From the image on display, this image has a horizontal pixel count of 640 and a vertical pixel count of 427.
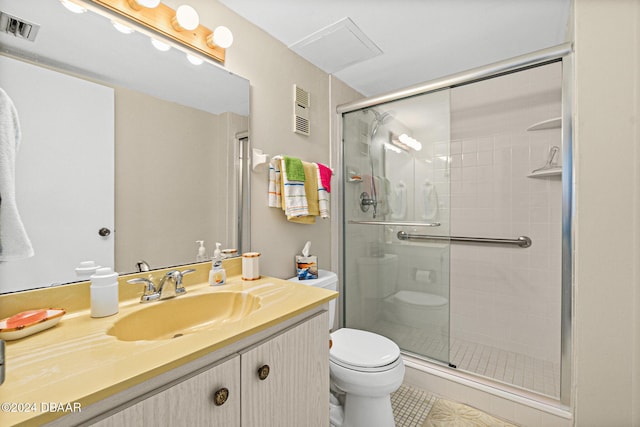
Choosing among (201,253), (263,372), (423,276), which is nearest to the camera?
(263,372)

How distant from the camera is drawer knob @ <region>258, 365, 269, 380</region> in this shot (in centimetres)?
78

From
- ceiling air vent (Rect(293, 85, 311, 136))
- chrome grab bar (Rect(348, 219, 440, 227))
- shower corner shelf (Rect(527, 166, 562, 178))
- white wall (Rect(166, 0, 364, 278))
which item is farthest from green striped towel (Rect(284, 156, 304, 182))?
shower corner shelf (Rect(527, 166, 562, 178))

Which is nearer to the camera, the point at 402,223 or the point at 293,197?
the point at 293,197

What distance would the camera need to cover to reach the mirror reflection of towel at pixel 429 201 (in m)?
1.83

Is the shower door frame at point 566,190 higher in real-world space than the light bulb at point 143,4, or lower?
lower

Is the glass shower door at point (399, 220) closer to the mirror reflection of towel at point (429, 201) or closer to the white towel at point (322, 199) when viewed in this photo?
the mirror reflection of towel at point (429, 201)

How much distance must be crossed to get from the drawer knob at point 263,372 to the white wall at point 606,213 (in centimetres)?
134

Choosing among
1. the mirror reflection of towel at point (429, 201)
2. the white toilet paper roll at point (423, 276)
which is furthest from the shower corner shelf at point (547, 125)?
the white toilet paper roll at point (423, 276)

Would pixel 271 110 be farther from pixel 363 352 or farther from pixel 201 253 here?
pixel 363 352

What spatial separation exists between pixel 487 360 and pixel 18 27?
9.54 ft

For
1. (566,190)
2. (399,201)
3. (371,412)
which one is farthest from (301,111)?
(371,412)

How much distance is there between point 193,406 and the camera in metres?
0.63

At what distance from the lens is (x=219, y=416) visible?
2.24 feet

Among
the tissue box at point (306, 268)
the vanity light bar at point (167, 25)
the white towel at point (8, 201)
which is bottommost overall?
the tissue box at point (306, 268)
